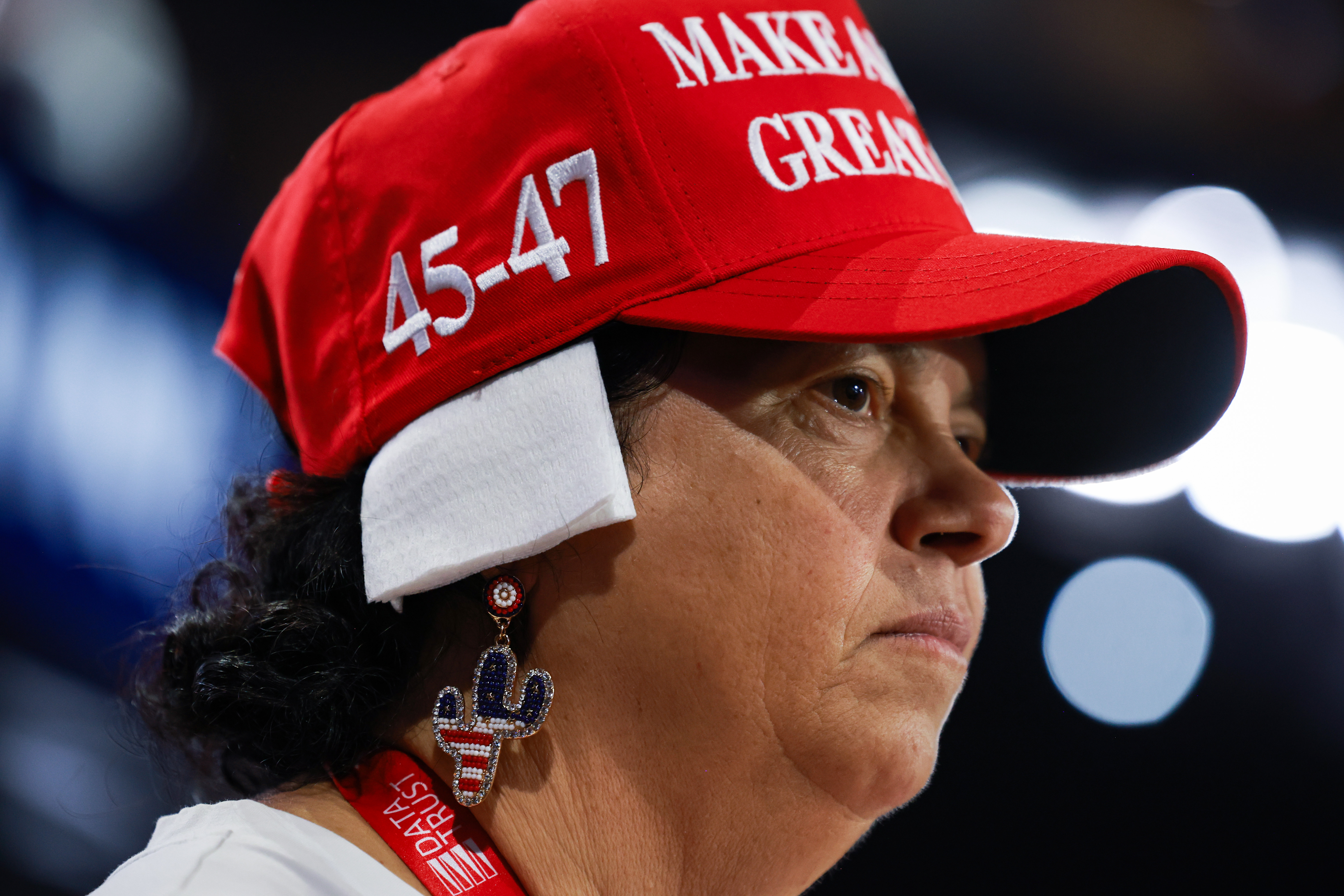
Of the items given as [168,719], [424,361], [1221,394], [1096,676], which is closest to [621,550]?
[424,361]

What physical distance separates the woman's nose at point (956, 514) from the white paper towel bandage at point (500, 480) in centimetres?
25

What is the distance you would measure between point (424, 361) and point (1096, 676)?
1.48m

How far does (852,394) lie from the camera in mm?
851

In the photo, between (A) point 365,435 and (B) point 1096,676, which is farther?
(B) point 1096,676

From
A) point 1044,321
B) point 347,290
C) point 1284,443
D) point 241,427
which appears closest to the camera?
point 347,290

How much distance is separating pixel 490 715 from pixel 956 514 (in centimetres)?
43

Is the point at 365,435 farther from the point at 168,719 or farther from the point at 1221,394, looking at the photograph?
the point at 1221,394

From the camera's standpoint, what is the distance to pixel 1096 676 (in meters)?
1.77

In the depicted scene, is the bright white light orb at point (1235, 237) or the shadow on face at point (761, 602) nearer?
the shadow on face at point (761, 602)

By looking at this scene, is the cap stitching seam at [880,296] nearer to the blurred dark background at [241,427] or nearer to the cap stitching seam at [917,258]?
the cap stitching seam at [917,258]

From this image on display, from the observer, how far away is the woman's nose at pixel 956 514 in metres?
0.83

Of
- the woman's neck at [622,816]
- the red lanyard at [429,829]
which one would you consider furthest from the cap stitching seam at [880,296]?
the red lanyard at [429,829]

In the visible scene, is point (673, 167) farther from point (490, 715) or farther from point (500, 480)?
point (490, 715)

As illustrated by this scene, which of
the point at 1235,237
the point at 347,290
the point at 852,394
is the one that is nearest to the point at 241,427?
the point at 347,290
